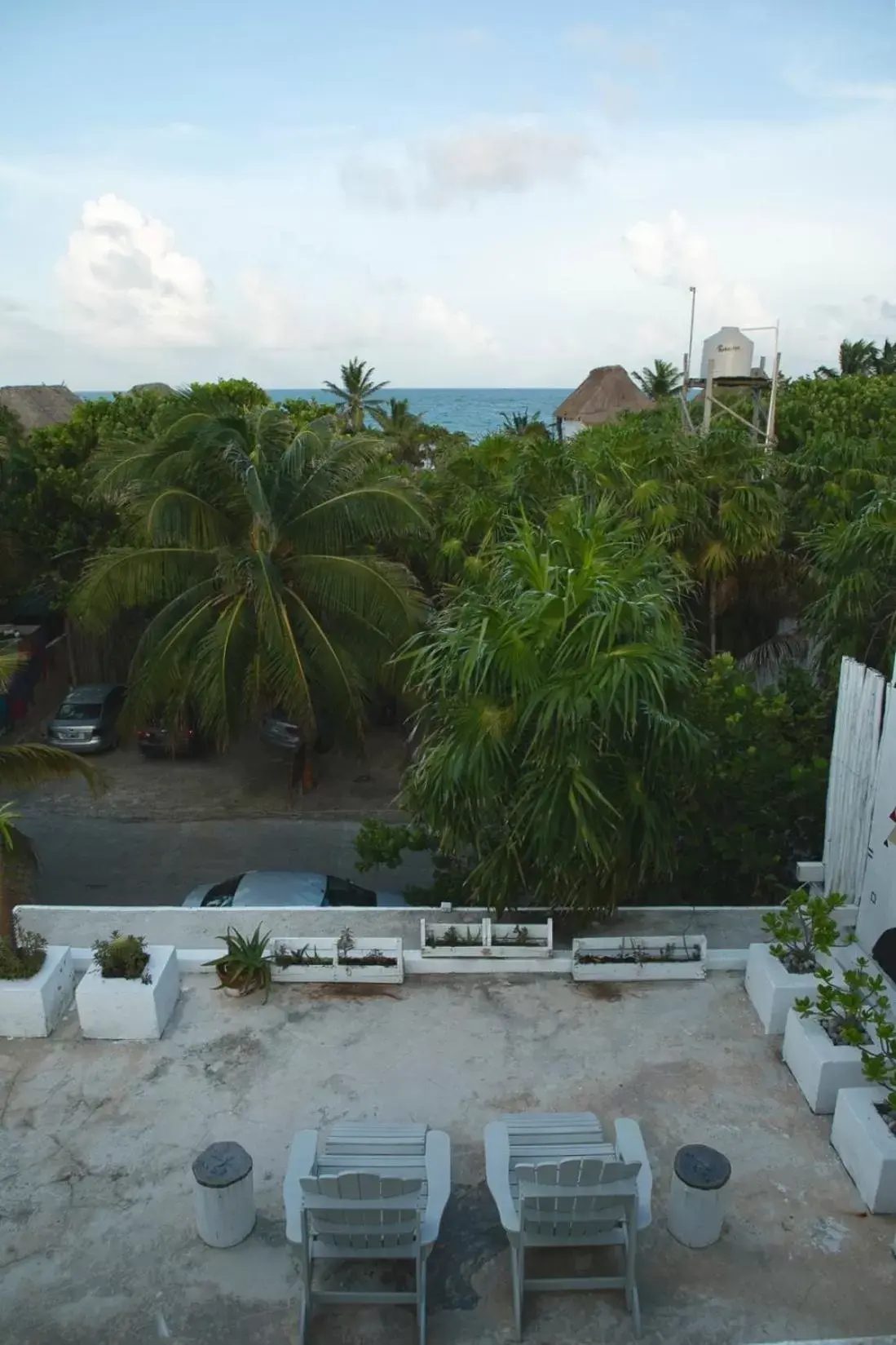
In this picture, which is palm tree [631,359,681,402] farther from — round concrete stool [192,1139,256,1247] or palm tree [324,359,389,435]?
round concrete stool [192,1139,256,1247]

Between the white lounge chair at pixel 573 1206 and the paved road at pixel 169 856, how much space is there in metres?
9.93

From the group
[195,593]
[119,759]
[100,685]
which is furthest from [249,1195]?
[100,685]

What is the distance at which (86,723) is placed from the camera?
20734mm

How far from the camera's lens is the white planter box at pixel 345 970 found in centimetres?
711

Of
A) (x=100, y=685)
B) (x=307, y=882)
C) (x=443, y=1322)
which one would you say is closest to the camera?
(x=443, y=1322)

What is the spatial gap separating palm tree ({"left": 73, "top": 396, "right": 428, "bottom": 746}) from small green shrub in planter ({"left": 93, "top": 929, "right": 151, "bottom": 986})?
734 centimetres

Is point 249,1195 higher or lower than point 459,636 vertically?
lower

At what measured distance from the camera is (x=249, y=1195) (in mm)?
4922

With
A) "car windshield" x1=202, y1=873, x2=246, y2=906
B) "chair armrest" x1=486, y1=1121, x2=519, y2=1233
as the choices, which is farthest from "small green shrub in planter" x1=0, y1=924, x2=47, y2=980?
"chair armrest" x1=486, y1=1121, x2=519, y2=1233

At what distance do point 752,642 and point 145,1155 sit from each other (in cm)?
1368

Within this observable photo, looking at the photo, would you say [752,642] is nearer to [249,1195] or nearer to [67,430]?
[249,1195]

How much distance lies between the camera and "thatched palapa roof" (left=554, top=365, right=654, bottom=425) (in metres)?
39.9

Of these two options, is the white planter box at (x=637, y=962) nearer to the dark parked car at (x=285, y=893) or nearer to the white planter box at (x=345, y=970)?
the white planter box at (x=345, y=970)

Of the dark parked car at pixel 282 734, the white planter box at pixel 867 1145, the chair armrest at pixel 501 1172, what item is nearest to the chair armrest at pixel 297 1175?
the chair armrest at pixel 501 1172
